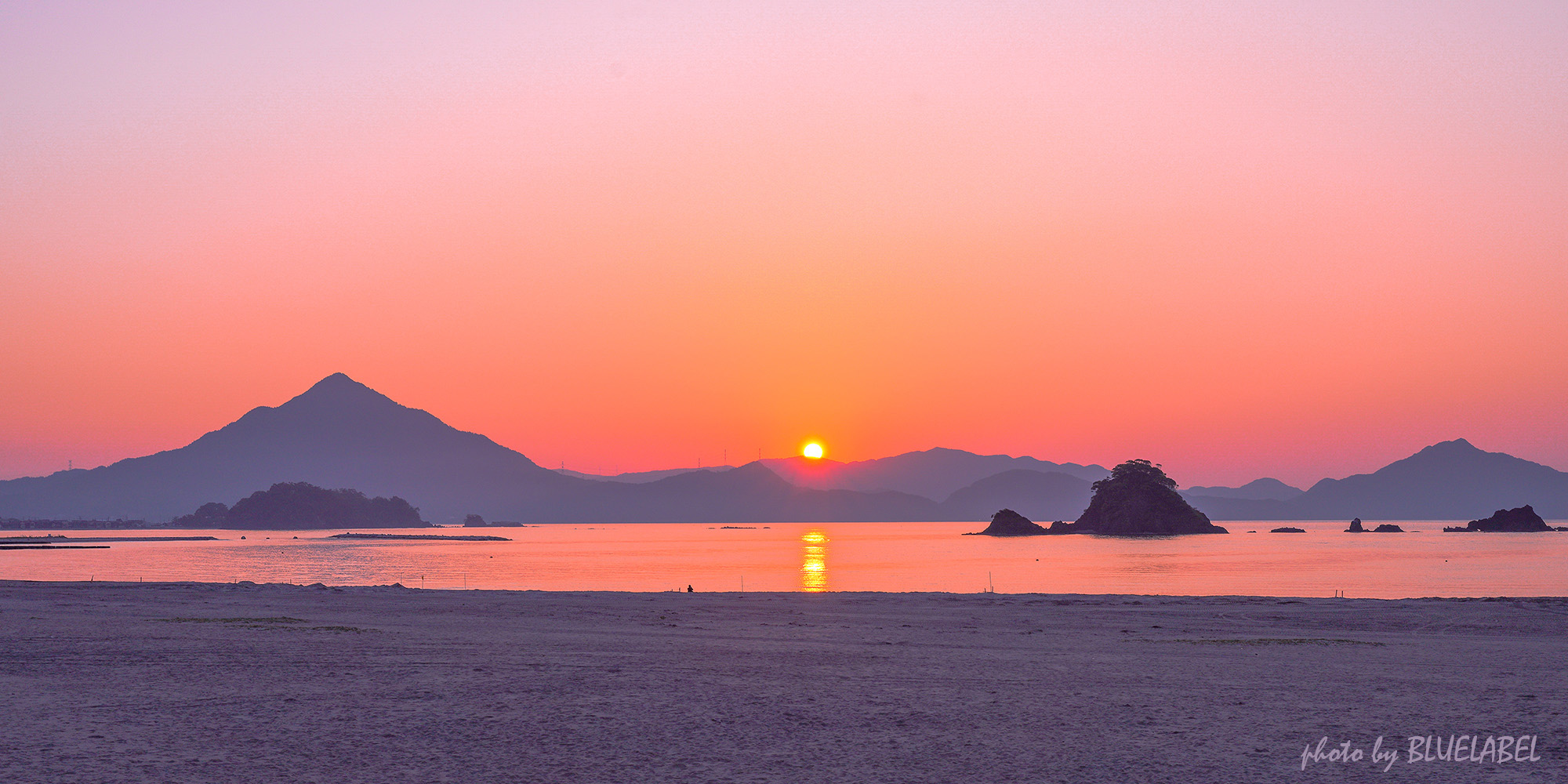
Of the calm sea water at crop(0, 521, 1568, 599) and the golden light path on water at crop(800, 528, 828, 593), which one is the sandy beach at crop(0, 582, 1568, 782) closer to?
the golden light path on water at crop(800, 528, 828, 593)

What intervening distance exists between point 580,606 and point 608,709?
2393 centimetres

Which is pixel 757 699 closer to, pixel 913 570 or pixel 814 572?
pixel 814 572

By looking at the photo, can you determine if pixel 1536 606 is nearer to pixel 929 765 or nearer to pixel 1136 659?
pixel 1136 659

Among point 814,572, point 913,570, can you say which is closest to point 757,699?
point 814,572

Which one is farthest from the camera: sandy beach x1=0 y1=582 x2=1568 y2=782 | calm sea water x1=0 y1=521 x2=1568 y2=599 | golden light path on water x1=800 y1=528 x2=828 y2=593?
golden light path on water x1=800 y1=528 x2=828 y2=593

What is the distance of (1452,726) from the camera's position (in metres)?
13.5

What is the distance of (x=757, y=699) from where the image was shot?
51.7ft

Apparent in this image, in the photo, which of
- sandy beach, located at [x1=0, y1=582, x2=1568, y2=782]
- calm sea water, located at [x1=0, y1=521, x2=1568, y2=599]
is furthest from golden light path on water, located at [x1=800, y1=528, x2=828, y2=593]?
sandy beach, located at [x1=0, y1=582, x2=1568, y2=782]

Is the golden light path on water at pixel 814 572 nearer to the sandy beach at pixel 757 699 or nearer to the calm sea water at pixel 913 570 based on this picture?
the calm sea water at pixel 913 570

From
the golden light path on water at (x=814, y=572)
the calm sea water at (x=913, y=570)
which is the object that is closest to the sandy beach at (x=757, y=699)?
the golden light path on water at (x=814, y=572)

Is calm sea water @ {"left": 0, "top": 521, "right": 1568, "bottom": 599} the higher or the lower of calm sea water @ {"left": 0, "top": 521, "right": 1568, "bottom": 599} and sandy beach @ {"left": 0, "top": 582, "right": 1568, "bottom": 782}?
the lower

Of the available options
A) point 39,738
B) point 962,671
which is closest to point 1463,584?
point 962,671

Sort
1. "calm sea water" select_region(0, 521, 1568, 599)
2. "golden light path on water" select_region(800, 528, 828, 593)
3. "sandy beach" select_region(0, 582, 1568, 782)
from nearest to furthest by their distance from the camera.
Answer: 1. "sandy beach" select_region(0, 582, 1568, 782)
2. "calm sea water" select_region(0, 521, 1568, 599)
3. "golden light path on water" select_region(800, 528, 828, 593)

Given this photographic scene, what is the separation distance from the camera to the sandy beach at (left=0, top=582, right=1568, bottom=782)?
450 inches
